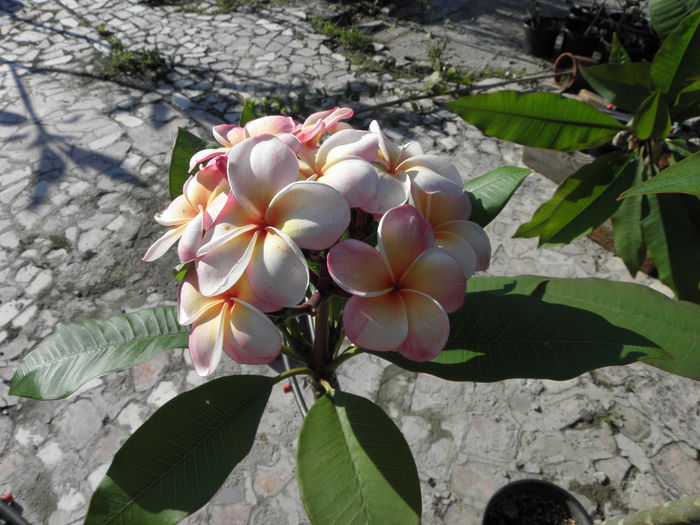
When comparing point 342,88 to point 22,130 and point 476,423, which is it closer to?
point 22,130

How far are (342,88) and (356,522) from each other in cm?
408

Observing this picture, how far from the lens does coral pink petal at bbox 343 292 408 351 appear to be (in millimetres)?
649

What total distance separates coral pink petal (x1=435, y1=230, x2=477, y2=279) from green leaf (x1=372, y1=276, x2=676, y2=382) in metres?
0.24

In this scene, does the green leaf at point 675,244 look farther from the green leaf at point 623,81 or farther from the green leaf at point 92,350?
the green leaf at point 92,350

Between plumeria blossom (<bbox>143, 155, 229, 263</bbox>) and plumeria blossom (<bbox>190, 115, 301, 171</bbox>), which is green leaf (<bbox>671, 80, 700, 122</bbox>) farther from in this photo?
plumeria blossom (<bbox>143, 155, 229, 263</bbox>)

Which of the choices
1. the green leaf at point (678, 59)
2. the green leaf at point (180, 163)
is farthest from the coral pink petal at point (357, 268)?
the green leaf at point (678, 59)

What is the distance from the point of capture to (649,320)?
0.99 m

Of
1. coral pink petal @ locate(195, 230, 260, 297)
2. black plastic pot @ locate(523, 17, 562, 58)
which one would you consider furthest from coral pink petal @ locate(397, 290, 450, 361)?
black plastic pot @ locate(523, 17, 562, 58)

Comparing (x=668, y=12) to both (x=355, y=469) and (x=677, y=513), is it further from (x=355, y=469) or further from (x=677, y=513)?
(x=355, y=469)

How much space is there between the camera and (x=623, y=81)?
5.38 feet

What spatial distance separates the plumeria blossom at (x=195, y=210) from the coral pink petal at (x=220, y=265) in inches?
2.2

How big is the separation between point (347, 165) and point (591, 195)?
1338 mm

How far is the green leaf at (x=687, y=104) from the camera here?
143 centimetres

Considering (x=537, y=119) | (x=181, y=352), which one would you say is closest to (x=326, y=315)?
(x=537, y=119)
